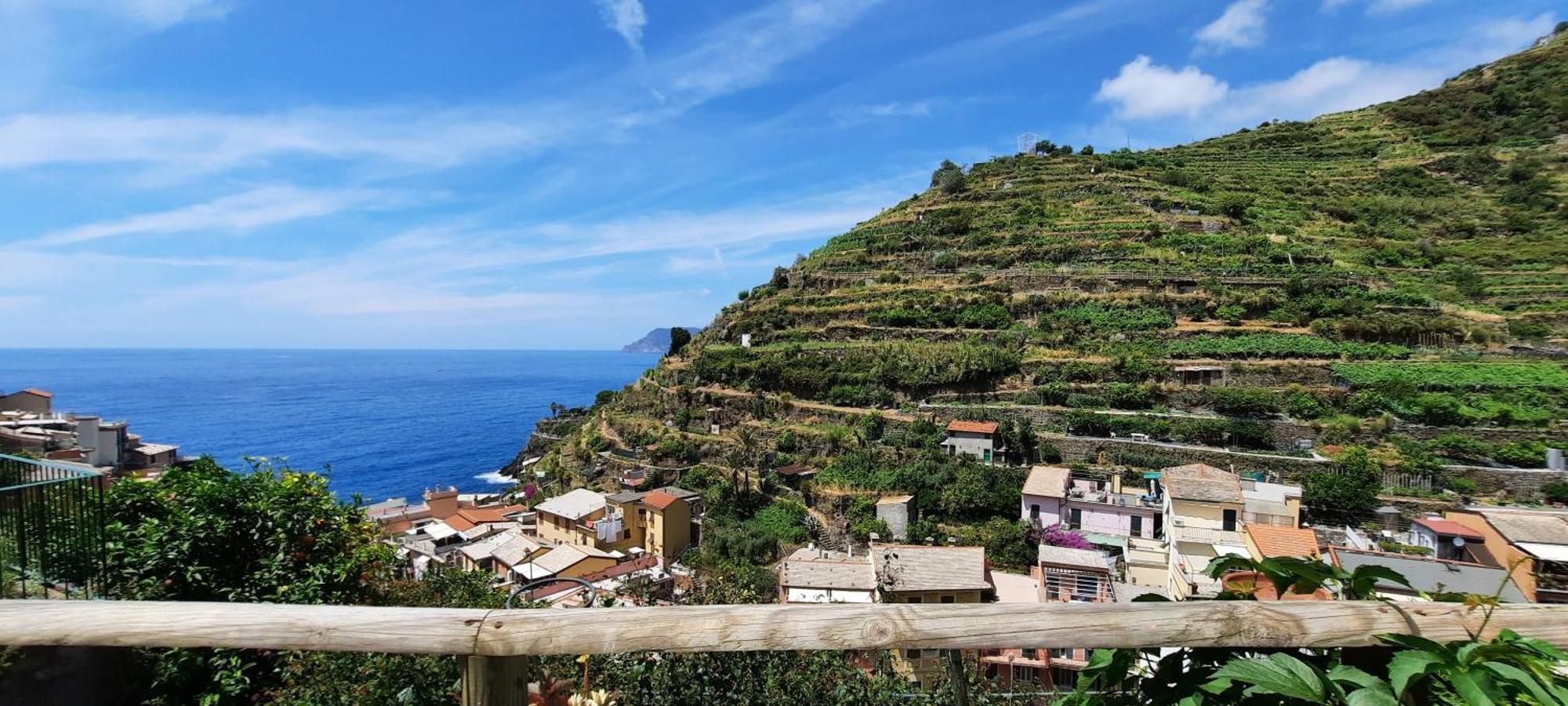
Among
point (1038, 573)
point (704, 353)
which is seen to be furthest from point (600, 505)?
point (1038, 573)

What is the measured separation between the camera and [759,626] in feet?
4.10

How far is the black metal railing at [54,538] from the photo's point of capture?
315 cm

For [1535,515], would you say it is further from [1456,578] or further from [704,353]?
[704,353]

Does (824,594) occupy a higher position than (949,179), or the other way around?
(949,179)

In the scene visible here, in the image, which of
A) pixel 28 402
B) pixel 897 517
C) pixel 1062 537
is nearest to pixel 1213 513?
pixel 1062 537

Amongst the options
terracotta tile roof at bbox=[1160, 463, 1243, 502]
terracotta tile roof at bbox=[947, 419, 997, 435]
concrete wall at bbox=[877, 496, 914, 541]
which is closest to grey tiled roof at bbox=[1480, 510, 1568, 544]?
terracotta tile roof at bbox=[1160, 463, 1243, 502]

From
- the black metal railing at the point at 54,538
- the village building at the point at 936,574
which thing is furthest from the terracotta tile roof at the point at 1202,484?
the black metal railing at the point at 54,538

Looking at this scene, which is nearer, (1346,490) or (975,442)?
(1346,490)

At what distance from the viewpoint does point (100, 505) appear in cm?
340

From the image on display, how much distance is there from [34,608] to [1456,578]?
15987mm

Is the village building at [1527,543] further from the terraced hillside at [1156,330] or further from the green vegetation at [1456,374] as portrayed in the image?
the green vegetation at [1456,374]

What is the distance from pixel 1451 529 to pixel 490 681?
68.4 ft

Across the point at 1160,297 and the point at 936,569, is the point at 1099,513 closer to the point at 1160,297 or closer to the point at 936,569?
the point at 936,569

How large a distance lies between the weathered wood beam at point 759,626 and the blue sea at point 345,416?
1576 centimetres
